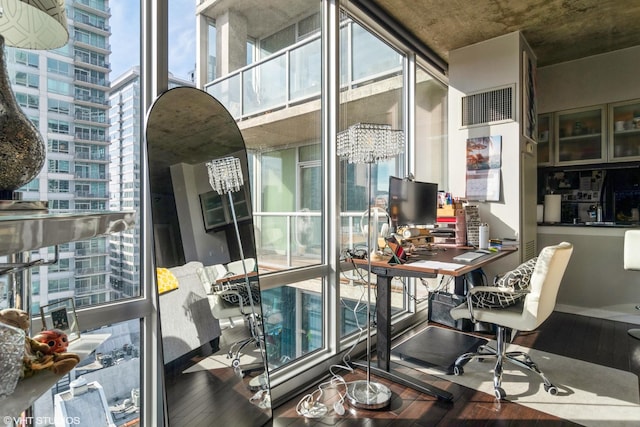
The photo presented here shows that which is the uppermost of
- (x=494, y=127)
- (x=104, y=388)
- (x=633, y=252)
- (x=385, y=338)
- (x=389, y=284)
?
(x=494, y=127)

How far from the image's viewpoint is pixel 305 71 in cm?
273

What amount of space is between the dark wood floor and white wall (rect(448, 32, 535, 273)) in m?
0.94

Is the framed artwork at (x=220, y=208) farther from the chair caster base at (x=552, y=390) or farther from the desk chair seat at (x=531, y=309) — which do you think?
the chair caster base at (x=552, y=390)

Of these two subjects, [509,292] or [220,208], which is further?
[509,292]

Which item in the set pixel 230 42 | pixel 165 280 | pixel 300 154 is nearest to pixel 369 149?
pixel 300 154

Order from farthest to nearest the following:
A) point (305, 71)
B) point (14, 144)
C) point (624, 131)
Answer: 1. point (624, 131)
2. point (305, 71)
3. point (14, 144)

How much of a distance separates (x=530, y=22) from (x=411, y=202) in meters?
2.07

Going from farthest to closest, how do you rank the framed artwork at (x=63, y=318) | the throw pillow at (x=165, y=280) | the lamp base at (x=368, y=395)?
1. the lamp base at (x=368, y=395)
2. the throw pillow at (x=165, y=280)
3. the framed artwork at (x=63, y=318)

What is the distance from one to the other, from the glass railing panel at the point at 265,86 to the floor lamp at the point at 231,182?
52cm

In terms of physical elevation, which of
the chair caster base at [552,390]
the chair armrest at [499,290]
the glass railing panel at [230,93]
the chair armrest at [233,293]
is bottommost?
the chair caster base at [552,390]

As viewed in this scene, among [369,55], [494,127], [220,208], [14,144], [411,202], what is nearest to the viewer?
[14,144]

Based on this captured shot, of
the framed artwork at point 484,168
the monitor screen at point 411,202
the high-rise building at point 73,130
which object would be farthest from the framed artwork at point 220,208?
the framed artwork at point 484,168

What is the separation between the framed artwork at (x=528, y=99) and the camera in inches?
138

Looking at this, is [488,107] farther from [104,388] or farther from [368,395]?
[104,388]
